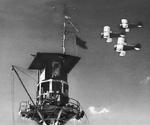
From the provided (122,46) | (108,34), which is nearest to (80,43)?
(108,34)

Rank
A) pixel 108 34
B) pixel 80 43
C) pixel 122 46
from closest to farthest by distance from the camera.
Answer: pixel 122 46 → pixel 108 34 → pixel 80 43

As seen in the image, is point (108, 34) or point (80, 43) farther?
point (80, 43)

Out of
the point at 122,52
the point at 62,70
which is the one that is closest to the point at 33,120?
the point at 62,70

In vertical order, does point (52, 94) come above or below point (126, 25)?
below

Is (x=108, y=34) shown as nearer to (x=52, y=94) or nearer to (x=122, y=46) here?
(x=122, y=46)

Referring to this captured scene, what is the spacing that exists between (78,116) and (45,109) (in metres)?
5.14

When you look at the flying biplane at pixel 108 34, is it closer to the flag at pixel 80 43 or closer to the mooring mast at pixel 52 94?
the flag at pixel 80 43

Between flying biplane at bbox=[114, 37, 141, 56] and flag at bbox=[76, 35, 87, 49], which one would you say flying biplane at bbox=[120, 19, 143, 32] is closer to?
flying biplane at bbox=[114, 37, 141, 56]

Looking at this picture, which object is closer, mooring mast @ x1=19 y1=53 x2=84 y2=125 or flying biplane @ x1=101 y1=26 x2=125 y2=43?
flying biplane @ x1=101 y1=26 x2=125 y2=43

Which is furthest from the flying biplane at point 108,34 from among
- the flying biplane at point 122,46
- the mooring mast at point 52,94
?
the mooring mast at point 52,94

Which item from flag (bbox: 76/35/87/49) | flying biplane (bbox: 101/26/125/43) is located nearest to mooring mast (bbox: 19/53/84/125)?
flag (bbox: 76/35/87/49)

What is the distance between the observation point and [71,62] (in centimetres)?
5212

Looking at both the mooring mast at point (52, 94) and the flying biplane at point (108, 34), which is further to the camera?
the mooring mast at point (52, 94)

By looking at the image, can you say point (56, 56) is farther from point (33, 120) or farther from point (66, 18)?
point (33, 120)
